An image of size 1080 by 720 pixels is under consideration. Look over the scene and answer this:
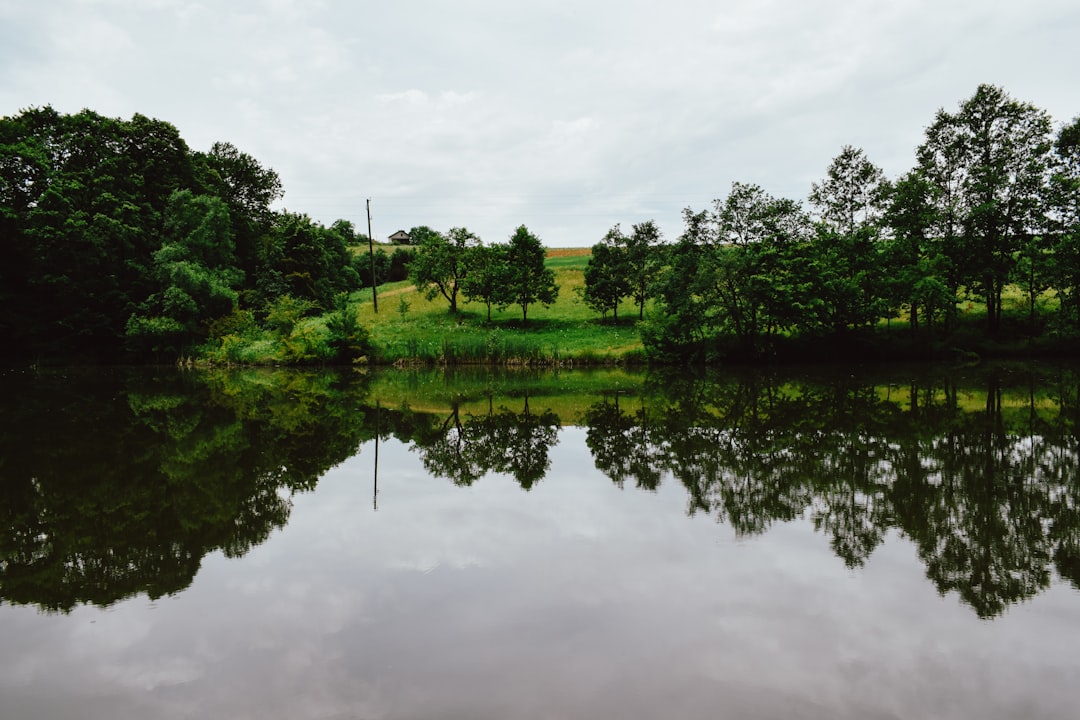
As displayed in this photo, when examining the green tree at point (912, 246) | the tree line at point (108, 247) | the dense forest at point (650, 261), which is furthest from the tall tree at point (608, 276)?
the tree line at point (108, 247)

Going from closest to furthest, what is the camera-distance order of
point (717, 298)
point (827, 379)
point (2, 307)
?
1. point (827, 379)
2. point (717, 298)
3. point (2, 307)

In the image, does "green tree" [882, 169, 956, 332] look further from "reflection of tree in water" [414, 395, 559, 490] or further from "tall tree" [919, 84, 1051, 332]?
"reflection of tree in water" [414, 395, 559, 490]

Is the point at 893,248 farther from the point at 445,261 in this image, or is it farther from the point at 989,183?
the point at 445,261

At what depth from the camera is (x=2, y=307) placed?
39.4 m

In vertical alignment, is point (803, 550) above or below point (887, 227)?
below

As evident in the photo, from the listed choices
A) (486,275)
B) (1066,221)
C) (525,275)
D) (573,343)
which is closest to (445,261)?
(486,275)

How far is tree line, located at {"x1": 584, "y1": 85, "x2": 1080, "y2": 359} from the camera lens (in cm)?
3058

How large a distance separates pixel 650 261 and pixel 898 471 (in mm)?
35412

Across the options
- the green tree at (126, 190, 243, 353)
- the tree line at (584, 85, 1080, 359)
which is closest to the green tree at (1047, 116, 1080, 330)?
the tree line at (584, 85, 1080, 359)

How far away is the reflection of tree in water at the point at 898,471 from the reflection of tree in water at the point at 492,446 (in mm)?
1047

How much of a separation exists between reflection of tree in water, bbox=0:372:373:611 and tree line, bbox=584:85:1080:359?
19.9 metres

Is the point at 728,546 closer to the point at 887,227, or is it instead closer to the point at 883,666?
the point at 883,666

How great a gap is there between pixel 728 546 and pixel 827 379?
18894 mm

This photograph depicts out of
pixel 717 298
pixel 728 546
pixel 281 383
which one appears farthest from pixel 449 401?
pixel 717 298
